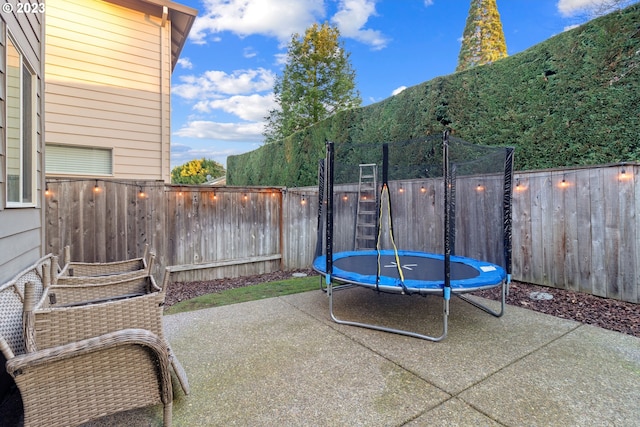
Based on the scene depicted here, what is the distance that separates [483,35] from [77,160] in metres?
13.4

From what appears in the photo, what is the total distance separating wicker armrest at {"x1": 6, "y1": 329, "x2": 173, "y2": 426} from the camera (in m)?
1.13

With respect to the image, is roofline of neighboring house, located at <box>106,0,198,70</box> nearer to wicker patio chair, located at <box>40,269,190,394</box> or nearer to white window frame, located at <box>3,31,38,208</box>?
white window frame, located at <box>3,31,38,208</box>

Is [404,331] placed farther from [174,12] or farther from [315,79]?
[315,79]

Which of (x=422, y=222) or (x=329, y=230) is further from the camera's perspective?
(x=422, y=222)

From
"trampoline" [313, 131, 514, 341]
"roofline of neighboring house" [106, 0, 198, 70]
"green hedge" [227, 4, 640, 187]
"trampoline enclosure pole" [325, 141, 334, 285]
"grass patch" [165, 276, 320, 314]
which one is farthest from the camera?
"roofline of neighboring house" [106, 0, 198, 70]

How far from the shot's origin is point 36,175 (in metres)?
2.52

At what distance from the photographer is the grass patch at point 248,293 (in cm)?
345

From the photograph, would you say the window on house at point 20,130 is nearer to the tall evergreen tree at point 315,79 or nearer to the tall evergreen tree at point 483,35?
the tall evergreen tree at point 315,79

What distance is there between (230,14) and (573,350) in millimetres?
8287

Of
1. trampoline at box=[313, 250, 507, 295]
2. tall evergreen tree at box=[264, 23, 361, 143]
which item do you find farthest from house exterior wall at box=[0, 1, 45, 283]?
tall evergreen tree at box=[264, 23, 361, 143]

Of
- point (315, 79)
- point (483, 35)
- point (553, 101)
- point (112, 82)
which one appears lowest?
point (553, 101)

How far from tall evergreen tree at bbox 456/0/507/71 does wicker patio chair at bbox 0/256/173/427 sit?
44.1 ft

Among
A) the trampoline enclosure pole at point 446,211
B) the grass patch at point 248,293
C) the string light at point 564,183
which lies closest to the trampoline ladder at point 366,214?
the grass patch at point 248,293

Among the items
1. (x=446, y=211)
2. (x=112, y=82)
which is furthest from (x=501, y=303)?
(x=112, y=82)
